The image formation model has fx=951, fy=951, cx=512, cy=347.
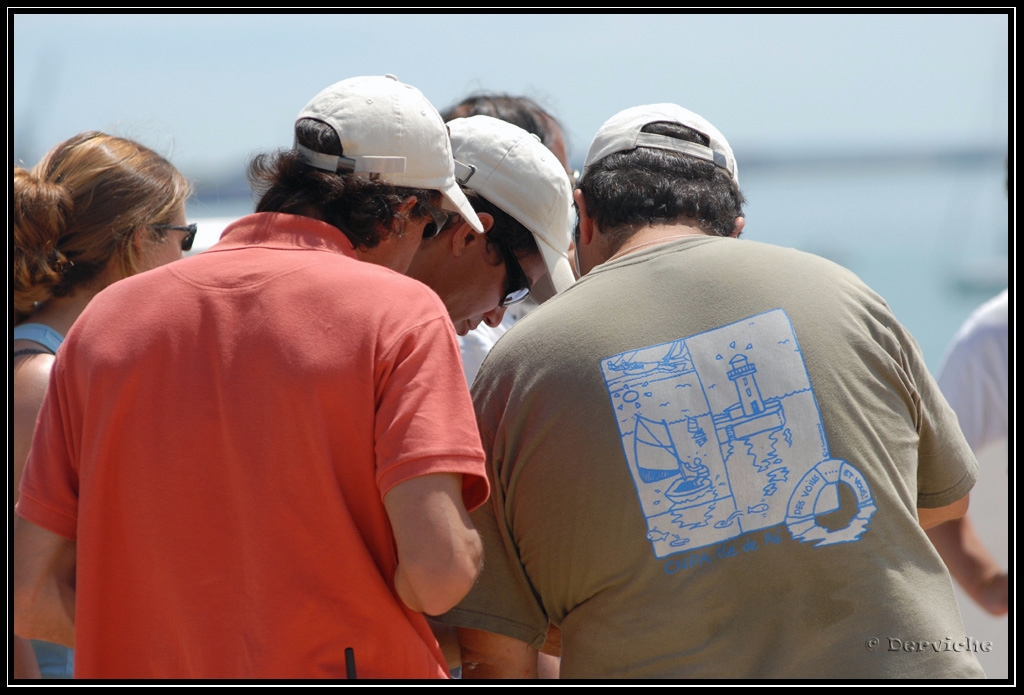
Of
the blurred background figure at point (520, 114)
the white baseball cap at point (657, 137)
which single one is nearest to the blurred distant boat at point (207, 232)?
the blurred background figure at point (520, 114)

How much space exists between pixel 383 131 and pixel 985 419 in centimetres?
227

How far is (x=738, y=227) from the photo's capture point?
2.01 metres

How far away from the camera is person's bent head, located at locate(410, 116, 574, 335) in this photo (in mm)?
2127

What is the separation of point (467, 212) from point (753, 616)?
864 mm

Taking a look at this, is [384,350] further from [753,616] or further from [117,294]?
[753,616]

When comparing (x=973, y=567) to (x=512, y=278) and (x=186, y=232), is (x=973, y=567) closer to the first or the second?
(x=512, y=278)

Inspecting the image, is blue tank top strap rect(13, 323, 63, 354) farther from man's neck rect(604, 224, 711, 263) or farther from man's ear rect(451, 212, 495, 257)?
man's neck rect(604, 224, 711, 263)

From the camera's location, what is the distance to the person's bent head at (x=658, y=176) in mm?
1890

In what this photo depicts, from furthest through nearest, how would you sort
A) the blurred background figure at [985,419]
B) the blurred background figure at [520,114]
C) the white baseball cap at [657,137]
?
the blurred background figure at [520,114], the blurred background figure at [985,419], the white baseball cap at [657,137]

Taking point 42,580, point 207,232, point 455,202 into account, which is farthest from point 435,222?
point 207,232

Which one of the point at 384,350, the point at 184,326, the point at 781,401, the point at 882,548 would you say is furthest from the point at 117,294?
the point at 882,548

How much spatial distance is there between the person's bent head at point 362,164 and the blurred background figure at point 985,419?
2055 millimetres

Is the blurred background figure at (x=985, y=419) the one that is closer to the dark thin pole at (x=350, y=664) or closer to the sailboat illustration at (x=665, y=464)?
the sailboat illustration at (x=665, y=464)

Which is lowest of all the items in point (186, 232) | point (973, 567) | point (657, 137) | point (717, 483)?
point (973, 567)
